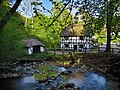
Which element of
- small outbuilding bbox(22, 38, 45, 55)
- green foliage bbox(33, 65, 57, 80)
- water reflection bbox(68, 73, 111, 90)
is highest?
small outbuilding bbox(22, 38, 45, 55)

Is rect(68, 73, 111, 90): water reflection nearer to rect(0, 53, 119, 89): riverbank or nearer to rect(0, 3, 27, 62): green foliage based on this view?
rect(0, 53, 119, 89): riverbank

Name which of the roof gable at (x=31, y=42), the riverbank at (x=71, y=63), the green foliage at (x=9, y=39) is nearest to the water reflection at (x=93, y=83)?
the riverbank at (x=71, y=63)

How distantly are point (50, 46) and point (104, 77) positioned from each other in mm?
31063

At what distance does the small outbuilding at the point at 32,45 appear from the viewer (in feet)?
133

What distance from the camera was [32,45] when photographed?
41.5 metres

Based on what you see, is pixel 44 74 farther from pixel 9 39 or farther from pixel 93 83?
pixel 93 83

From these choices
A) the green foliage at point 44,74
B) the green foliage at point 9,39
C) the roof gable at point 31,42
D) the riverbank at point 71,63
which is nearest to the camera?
the green foliage at point 44,74

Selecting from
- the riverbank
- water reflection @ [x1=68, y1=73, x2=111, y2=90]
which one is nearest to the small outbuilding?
the riverbank

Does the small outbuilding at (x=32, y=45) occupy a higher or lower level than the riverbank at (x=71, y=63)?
higher

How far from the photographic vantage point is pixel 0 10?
60.3 ft

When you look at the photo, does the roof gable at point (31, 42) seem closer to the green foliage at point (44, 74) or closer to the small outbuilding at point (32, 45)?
the small outbuilding at point (32, 45)

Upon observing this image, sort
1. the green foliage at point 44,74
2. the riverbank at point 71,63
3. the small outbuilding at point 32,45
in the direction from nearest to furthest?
the green foliage at point 44,74
the riverbank at point 71,63
the small outbuilding at point 32,45

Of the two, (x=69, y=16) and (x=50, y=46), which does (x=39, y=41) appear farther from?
(x=69, y=16)

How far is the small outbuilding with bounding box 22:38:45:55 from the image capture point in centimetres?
4059
